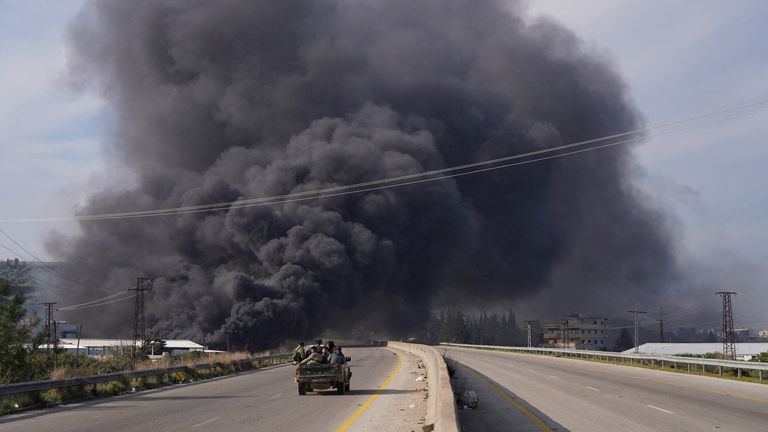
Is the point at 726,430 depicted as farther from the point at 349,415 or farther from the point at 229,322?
the point at 229,322

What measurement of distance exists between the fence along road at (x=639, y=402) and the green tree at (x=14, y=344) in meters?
16.4

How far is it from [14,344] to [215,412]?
44.0 ft

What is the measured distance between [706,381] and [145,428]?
22291 millimetres

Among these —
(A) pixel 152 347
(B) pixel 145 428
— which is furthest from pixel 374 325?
(B) pixel 145 428

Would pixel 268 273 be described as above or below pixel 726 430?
above

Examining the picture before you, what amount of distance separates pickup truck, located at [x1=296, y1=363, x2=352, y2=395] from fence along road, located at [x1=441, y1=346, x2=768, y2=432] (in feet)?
15.5

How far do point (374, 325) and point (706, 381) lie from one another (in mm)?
88399

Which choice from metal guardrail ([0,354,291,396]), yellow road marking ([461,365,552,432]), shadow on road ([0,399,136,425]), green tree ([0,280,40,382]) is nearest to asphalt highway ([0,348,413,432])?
shadow on road ([0,399,136,425])

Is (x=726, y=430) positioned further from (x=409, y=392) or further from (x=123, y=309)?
(x=123, y=309)

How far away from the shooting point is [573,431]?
1478cm

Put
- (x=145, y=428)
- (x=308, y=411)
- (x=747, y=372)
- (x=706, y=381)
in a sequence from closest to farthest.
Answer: (x=145, y=428) → (x=308, y=411) → (x=706, y=381) → (x=747, y=372)

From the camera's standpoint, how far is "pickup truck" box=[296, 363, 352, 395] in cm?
2414

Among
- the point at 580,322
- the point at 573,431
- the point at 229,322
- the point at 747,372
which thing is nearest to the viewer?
the point at 573,431

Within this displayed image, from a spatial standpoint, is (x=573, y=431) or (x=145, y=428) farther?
(x=145, y=428)
